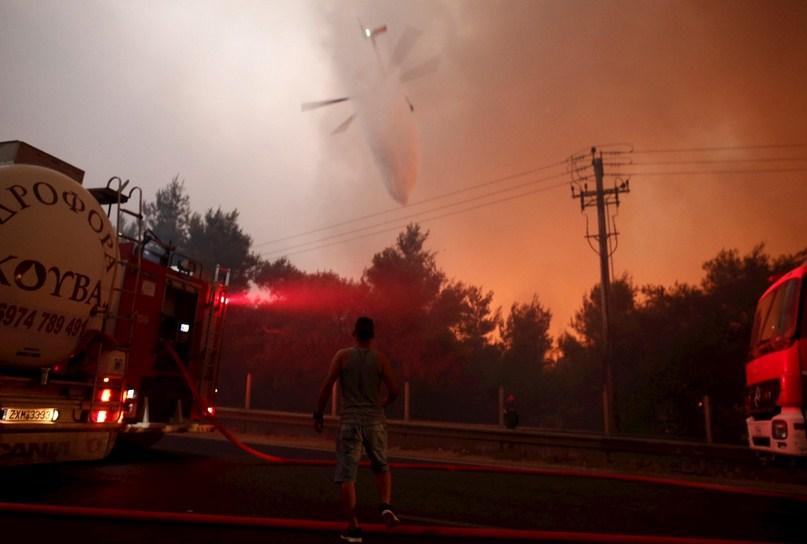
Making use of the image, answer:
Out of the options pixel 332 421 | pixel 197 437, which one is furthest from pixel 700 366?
pixel 197 437

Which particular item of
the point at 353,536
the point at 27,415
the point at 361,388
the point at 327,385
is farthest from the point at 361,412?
the point at 27,415

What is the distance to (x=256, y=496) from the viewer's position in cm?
603

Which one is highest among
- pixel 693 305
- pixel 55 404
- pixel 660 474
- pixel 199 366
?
pixel 693 305

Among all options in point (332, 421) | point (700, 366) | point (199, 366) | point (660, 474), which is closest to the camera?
point (199, 366)

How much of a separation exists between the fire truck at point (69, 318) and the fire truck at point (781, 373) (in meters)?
7.78

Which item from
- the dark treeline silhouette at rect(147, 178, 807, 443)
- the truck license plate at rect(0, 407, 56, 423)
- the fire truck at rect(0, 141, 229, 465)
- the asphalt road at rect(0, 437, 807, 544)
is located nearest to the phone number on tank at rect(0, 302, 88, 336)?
the fire truck at rect(0, 141, 229, 465)

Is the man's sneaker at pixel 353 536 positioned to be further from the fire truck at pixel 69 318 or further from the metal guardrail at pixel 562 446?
the metal guardrail at pixel 562 446

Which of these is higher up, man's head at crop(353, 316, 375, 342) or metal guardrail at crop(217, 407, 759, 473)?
man's head at crop(353, 316, 375, 342)

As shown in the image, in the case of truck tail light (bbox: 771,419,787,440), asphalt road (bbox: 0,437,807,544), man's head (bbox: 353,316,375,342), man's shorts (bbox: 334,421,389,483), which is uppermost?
man's head (bbox: 353,316,375,342)

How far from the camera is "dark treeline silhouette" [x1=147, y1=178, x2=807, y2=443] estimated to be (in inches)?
784

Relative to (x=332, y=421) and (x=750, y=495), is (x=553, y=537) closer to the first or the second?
(x=750, y=495)

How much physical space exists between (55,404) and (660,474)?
10331 mm

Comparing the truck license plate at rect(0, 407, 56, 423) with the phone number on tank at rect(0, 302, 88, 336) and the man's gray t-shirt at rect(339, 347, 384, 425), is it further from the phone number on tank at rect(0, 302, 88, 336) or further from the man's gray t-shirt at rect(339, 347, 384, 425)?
the man's gray t-shirt at rect(339, 347, 384, 425)

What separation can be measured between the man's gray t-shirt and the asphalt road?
95 centimetres
